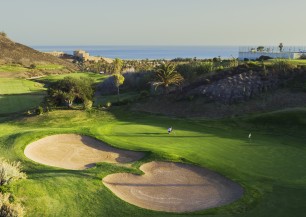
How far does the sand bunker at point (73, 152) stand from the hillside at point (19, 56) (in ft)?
420

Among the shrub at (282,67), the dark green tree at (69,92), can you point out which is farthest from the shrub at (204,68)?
the dark green tree at (69,92)

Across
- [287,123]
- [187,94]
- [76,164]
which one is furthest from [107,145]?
[187,94]

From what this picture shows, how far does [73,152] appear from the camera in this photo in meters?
29.8

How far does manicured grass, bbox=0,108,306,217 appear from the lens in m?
19.4

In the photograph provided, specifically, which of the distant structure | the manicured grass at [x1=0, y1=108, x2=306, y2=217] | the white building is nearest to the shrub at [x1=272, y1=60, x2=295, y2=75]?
the manicured grass at [x1=0, y1=108, x2=306, y2=217]

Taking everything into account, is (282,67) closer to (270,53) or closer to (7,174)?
(270,53)

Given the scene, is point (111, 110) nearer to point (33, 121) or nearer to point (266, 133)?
point (33, 121)

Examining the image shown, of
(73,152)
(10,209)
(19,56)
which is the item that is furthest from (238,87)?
(19,56)

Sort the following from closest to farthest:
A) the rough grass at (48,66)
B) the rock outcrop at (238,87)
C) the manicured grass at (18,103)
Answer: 1. the rock outcrop at (238,87)
2. the manicured grass at (18,103)
3. the rough grass at (48,66)

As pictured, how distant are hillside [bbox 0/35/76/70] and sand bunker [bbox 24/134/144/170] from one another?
128 m

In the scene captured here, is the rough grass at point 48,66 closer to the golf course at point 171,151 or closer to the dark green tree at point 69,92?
the dark green tree at point 69,92

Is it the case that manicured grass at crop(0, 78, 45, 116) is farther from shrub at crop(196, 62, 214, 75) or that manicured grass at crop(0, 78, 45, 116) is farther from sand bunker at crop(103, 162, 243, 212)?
sand bunker at crop(103, 162, 243, 212)

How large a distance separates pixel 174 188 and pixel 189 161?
414 centimetres

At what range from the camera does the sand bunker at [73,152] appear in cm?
2745
